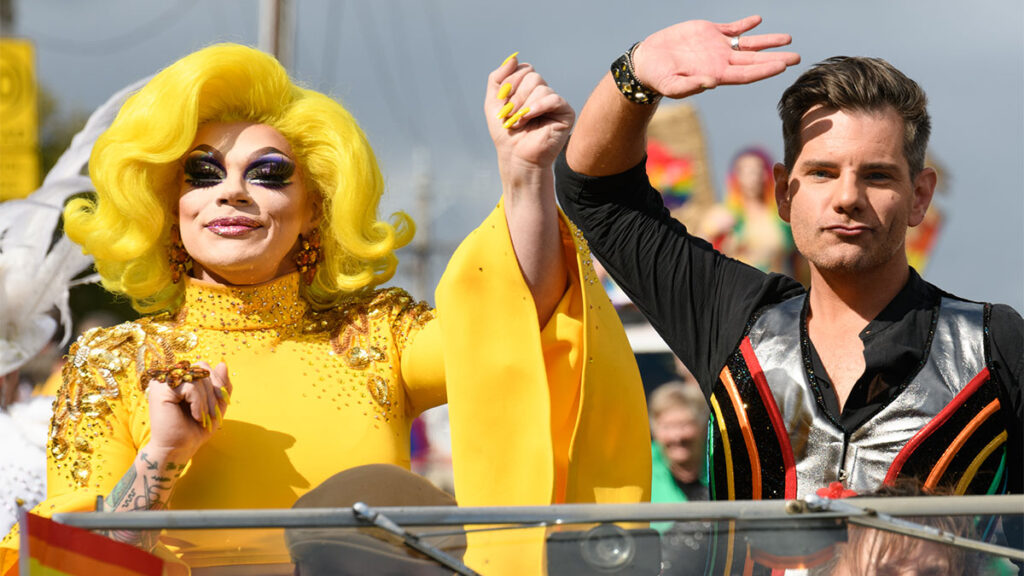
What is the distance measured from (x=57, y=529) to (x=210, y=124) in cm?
124

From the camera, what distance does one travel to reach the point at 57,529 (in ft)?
4.32

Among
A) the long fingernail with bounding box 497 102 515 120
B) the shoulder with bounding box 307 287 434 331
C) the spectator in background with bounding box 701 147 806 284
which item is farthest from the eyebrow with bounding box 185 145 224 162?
the spectator in background with bounding box 701 147 806 284

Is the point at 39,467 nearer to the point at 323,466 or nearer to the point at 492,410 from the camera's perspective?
the point at 323,466

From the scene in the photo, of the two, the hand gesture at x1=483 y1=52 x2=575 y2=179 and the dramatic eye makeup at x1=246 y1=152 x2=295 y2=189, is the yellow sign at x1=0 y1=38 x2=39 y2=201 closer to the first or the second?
the dramatic eye makeup at x1=246 y1=152 x2=295 y2=189

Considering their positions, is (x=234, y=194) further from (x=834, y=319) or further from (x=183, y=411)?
(x=834, y=319)

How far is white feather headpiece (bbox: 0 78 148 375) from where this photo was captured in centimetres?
324

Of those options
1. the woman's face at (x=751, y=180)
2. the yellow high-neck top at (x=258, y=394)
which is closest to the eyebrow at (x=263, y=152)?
the yellow high-neck top at (x=258, y=394)

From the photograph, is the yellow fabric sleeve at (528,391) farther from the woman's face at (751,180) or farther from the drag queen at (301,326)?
the woman's face at (751,180)

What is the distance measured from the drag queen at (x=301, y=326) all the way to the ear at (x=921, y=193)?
528 mm

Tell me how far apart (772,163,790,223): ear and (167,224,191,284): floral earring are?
111 cm

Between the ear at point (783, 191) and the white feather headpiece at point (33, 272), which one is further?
the white feather headpiece at point (33, 272)

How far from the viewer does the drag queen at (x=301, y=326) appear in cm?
191

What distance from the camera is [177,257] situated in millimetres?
2445

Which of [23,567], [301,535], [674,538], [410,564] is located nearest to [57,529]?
[23,567]
